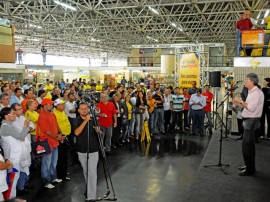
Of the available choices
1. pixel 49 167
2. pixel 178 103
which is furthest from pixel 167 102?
pixel 49 167

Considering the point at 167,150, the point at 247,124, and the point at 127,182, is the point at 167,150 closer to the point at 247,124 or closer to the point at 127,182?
the point at 127,182

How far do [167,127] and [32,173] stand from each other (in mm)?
5889

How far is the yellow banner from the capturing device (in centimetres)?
477

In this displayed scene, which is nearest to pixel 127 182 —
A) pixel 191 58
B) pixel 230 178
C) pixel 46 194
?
pixel 46 194

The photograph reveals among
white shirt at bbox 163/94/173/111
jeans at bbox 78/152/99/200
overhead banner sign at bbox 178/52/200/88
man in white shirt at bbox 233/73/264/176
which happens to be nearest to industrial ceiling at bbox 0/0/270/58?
overhead banner sign at bbox 178/52/200/88

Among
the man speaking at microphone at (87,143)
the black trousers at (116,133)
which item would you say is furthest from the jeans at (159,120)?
the man speaking at microphone at (87,143)

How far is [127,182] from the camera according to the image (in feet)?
17.7

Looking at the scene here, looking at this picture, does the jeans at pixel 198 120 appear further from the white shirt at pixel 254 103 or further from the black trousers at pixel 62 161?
the black trousers at pixel 62 161

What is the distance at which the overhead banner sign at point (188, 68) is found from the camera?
39.8 feet

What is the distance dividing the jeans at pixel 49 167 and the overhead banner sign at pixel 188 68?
8449mm

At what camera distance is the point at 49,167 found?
16.8ft

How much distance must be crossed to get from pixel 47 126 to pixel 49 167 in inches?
32.1

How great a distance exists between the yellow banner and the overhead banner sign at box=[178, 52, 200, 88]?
875 centimetres

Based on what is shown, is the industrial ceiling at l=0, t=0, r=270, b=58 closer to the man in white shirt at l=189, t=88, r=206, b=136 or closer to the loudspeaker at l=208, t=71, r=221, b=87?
the loudspeaker at l=208, t=71, r=221, b=87
